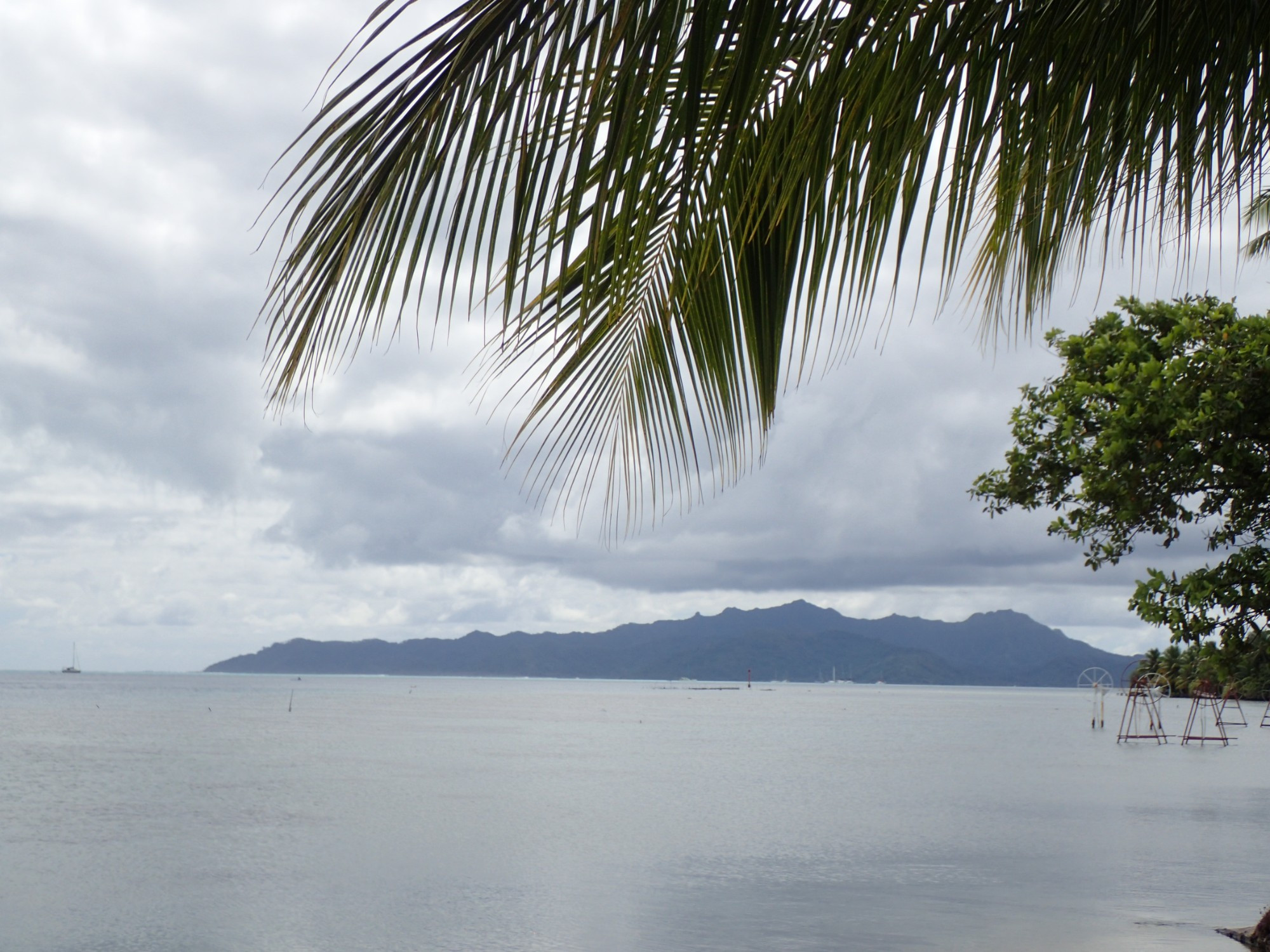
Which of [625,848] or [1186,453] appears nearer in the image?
[1186,453]

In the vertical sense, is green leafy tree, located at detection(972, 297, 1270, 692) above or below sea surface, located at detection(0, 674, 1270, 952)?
above

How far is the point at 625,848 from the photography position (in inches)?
707

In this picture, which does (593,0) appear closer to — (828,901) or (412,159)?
(412,159)

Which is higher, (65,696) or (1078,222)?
(1078,222)

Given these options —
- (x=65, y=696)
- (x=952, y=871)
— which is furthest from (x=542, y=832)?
(x=65, y=696)

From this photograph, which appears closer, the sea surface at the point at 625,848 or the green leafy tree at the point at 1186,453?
the green leafy tree at the point at 1186,453

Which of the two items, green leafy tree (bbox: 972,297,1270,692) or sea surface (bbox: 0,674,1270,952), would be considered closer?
green leafy tree (bbox: 972,297,1270,692)

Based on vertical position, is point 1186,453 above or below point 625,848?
above

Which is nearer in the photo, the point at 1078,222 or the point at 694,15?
the point at 694,15

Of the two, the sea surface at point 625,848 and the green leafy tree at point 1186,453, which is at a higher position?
the green leafy tree at point 1186,453

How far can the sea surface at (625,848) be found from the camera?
11.8 metres

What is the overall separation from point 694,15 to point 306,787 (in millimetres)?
28379

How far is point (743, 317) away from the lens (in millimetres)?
1947

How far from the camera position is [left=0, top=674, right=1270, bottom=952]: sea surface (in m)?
11.8
